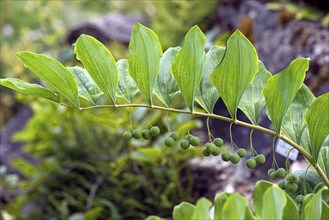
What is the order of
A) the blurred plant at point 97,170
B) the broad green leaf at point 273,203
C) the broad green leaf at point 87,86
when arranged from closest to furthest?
1. the broad green leaf at point 273,203
2. the broad green leaf at point 87,86
3. the blurred plant at point 97,170

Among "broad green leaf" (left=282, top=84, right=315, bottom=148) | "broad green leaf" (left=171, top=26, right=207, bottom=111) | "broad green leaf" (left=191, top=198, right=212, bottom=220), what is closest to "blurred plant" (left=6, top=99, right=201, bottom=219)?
"broad green leaf" (left=282, top=84, right=315, bottom=148)

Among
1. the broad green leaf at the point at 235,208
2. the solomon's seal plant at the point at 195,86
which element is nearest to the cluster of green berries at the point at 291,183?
the solomon's seal plant at the point at 195,86

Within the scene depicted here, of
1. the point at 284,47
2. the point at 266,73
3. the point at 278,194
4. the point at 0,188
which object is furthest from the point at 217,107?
the point at 278,194

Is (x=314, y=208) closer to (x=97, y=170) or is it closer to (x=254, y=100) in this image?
(x=254, y=100)

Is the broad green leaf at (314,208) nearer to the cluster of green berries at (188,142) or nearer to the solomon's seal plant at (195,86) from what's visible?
the solomon's seal plant at (195,86)

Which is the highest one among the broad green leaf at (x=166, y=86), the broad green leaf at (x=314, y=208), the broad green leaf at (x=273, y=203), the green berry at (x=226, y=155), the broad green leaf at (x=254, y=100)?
the broad green leaf at (x=166, y=86)

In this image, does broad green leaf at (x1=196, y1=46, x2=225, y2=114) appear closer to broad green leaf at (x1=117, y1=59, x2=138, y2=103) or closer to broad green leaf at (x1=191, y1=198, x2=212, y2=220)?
broad green leaf at (x1=117, y1=59, x2=138, y2=103)
